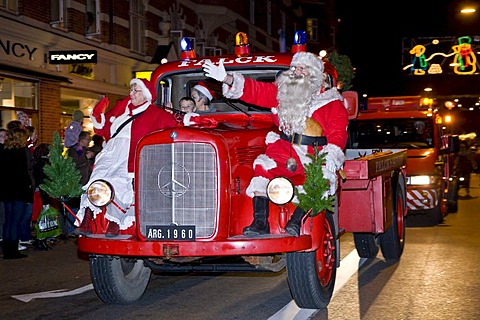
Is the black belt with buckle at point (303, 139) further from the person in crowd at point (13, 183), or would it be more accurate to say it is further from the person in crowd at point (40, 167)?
the person in crowd at point (40, 167)

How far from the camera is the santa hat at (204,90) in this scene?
8086 millimetres

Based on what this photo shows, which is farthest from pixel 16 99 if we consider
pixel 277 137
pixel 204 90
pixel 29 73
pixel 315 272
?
pixel 315 272

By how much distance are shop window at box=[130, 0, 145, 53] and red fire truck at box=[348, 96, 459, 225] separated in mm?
10637

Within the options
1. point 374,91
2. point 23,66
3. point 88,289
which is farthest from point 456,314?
point 374,91

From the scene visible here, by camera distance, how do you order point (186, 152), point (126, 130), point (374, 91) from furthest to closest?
point (374, 91) < point (126, 130) < point (186, 152)

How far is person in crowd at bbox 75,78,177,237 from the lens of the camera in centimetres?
662

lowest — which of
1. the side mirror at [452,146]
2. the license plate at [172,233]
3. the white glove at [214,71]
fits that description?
the license plate at [172,233]

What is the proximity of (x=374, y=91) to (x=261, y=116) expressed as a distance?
2357 inches

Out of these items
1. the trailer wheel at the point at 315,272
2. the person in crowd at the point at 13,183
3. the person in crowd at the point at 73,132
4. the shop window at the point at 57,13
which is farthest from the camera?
the shop window at the point at 57,13

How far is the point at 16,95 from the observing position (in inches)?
671

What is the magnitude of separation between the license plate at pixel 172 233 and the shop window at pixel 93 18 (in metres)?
14.6

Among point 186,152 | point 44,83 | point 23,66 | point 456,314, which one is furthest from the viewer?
point 44,83

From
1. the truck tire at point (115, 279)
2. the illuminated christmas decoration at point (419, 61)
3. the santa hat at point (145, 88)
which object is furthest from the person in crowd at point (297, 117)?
the illuminated christmas decoration at point (419, 61)

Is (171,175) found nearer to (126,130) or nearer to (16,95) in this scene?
(126,130)
